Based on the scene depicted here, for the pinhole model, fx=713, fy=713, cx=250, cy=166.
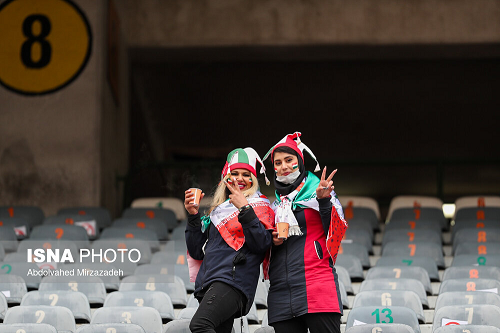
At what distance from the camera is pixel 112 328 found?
3.74 metres

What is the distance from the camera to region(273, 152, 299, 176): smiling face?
11.1ft

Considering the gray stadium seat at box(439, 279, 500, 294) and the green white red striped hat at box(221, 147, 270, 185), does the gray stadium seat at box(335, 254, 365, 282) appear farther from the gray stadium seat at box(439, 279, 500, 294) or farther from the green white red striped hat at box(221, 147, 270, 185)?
the green white red striped hat at box(221, 147, 270, 185)

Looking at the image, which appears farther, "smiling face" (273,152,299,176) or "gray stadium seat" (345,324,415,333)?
"gray stadium seat" (345,324,415,333)

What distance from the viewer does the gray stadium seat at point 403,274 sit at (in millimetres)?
5418

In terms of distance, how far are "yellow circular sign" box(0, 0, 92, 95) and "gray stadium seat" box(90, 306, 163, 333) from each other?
5519 mm

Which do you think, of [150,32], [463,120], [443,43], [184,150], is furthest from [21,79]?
[463,120]

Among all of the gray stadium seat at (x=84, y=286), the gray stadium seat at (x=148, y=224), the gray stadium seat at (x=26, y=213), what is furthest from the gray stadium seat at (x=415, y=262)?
the gray stadium seat at (x=26, y=213)

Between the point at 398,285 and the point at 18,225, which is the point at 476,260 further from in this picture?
the point at 18,225

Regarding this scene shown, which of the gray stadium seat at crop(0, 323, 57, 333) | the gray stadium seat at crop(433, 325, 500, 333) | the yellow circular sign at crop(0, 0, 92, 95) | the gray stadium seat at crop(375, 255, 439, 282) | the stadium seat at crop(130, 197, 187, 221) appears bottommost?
the gray stadium seat at crop(433, 325, 500, 333)

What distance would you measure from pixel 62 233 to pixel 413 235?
133 inches

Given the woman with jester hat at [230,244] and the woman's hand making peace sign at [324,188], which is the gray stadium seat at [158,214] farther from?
the woman's hand making peace sign at [324,188]

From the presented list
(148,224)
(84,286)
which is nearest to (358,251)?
(148,224)

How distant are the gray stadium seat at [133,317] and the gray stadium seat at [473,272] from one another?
2379mm

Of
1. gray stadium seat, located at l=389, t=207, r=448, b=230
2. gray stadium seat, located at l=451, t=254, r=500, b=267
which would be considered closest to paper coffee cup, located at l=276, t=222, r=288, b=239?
gray stadium seat, located at l=451, t=254, r=500, b=267
